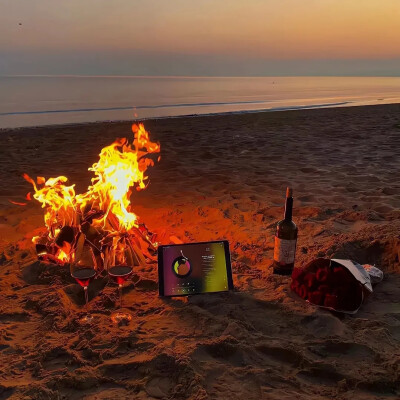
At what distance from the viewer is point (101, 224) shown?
4406 millimetres

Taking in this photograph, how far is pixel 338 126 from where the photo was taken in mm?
15672

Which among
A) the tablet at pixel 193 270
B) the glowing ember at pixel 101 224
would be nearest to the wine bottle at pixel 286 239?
the tablet at pixel 193 270

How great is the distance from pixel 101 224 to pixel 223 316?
1856 millimetres

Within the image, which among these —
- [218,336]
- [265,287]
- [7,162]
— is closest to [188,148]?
[7,162]

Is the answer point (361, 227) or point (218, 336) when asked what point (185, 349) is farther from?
point (361, 227)

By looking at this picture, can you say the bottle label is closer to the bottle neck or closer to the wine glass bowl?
the bottle neck

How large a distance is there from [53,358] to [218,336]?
1.23 meters

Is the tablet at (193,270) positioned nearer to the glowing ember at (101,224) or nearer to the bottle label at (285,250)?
the bottle label at (285,250)

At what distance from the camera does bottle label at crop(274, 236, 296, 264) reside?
12.3 ft

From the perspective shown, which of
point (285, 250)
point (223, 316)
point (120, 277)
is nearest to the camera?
point (120, 277)

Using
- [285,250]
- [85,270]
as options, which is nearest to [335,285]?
[285,250]

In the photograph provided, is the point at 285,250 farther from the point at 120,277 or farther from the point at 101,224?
the point at 101,224

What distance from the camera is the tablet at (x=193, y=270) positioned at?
3.63m

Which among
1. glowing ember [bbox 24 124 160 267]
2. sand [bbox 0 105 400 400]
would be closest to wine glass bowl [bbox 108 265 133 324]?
sand [bbox 0 105 400 400]
